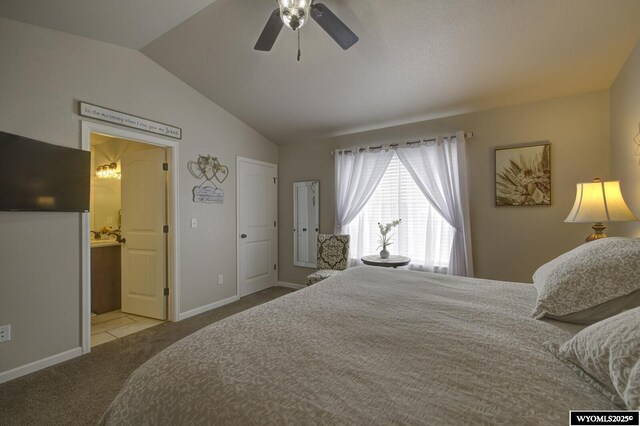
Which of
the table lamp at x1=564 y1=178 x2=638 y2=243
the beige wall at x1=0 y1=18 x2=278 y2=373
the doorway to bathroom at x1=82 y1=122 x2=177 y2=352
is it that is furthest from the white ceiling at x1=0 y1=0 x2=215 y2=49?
the table lamp at x1=564 y1=178 x2=638 y2=243

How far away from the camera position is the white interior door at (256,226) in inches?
165

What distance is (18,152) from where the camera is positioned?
2.17 meters

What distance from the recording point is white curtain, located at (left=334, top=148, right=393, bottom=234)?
387 centimetres

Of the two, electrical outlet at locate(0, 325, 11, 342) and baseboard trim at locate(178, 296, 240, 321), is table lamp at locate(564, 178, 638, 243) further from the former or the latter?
electrical outlet at locate(0, 325, 11, 342)

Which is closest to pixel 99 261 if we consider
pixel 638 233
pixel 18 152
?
pixel 18 152

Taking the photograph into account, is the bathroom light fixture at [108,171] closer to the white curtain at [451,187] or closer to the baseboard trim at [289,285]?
the baseboard trim at [289,285]

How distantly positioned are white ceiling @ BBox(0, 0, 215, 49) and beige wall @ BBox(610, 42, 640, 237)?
3485mm

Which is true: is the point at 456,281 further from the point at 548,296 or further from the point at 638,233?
the point at 638,233

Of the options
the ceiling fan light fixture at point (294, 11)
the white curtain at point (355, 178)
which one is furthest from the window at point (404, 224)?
the ceiling fan light fixture at point (294, 11)

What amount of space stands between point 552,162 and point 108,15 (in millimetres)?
4432

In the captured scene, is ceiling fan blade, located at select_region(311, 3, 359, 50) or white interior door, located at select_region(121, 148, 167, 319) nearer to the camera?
ceiling fan blade, located at select_region(311, 3, 359, 50)

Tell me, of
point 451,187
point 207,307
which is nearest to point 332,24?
point 451,187

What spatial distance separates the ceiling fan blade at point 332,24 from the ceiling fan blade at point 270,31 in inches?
10.0

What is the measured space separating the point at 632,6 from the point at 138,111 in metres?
4.30
